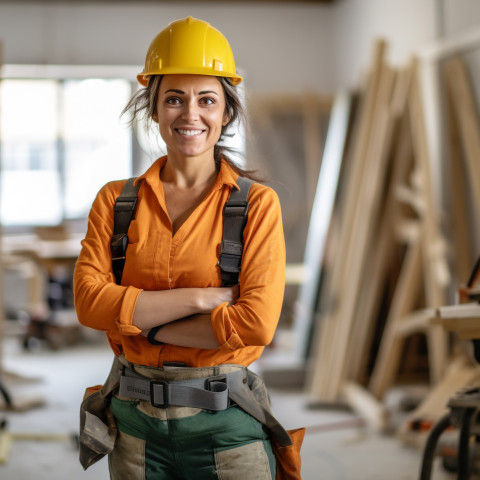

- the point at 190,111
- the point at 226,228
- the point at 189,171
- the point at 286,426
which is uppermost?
the point at 190,111

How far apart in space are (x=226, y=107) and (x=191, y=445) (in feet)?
2.94

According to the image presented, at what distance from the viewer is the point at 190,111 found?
1.63 m

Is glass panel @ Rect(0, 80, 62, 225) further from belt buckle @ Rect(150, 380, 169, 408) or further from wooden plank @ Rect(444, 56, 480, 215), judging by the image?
belt buckle @ Rect(150, 380, 169, 408)

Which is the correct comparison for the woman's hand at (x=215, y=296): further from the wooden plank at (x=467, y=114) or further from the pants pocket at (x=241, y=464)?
the wooden plank at (x=467, y=114)

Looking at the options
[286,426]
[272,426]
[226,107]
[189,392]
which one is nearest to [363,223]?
[286,426]

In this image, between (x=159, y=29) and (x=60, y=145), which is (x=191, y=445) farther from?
(x=60, y=145)

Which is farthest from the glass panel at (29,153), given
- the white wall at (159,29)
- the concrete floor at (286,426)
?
the concrete floor at (286,426)

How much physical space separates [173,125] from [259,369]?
4606 millimetres

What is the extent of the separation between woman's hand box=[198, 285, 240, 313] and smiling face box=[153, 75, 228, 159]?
357mm

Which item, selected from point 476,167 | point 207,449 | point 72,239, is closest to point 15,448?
point 207,449

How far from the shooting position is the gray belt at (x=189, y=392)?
5.28ft

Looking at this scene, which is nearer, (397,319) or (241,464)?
(241,464)

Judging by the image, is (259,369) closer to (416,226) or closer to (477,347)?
(416,226)

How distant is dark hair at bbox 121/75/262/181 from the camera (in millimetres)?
1733
